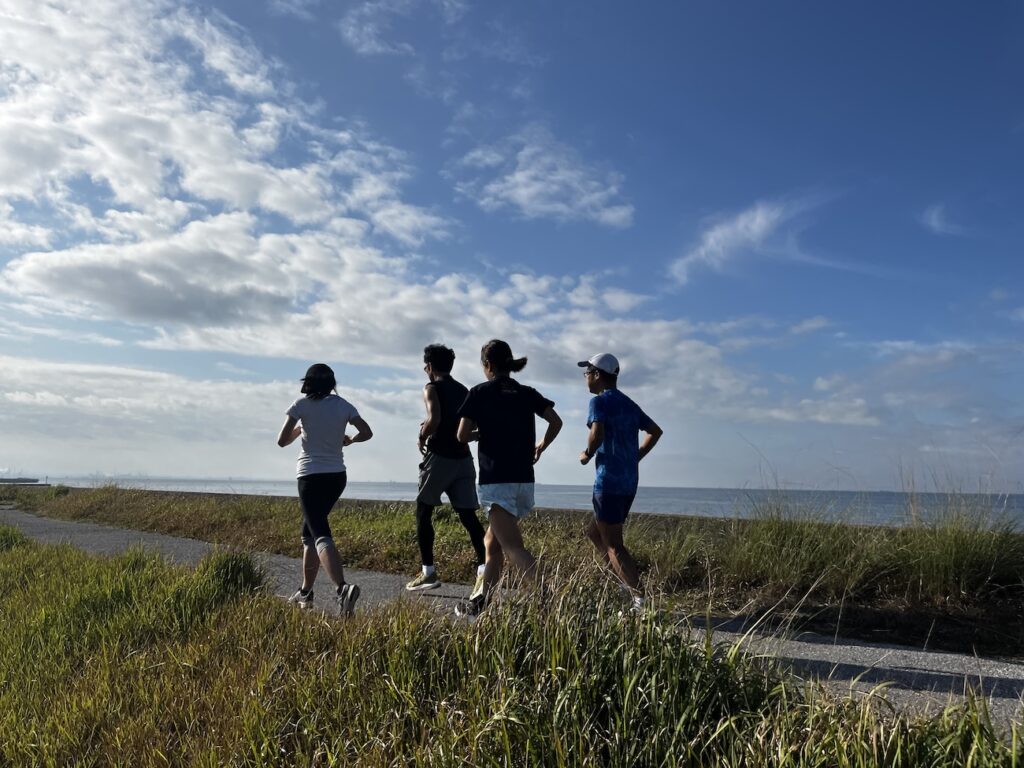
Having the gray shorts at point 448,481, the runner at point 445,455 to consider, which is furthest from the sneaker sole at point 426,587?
the gray shorts at point 448,481

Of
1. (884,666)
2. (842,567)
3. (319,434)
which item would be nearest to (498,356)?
(319,434)

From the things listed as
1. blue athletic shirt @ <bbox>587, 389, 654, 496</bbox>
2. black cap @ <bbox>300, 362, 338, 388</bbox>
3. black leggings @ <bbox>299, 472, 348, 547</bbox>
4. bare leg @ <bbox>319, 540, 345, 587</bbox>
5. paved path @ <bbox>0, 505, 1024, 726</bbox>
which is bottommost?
paved path @ <bbox>0, 505, 1024, 726</bbox>

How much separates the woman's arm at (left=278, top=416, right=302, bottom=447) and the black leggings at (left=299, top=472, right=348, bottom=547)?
0.33 metres

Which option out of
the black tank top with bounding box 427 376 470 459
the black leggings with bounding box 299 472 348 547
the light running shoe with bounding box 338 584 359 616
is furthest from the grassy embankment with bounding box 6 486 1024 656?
the black leggings with bounding box 299 472 348 547

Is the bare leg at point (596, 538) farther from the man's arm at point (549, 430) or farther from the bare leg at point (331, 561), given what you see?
the bare leg at point (331, 561)

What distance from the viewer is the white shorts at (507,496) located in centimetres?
512

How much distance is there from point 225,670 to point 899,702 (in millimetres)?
3346

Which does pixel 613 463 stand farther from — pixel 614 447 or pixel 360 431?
pixel 360 431

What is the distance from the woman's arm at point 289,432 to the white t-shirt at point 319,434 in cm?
5

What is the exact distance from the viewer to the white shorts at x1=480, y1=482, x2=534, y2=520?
5.12m

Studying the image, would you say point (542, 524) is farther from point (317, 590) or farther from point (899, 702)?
point (899, 702)

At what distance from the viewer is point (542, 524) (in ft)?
33.3

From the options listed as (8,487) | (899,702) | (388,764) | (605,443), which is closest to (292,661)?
(388,764)

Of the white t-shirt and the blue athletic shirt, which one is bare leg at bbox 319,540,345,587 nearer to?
the white t-shirt
